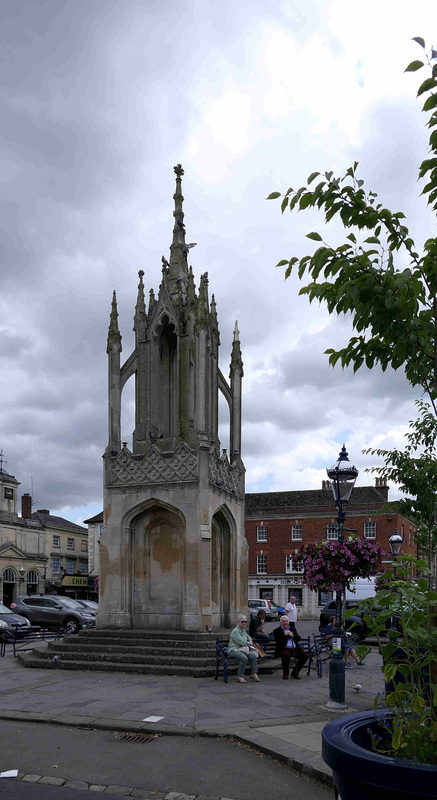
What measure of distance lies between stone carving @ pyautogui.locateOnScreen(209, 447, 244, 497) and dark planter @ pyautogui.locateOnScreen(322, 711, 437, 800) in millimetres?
15020

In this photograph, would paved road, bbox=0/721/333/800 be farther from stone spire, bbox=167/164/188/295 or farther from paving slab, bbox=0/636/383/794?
stone spire, bbox=167/164/188/295

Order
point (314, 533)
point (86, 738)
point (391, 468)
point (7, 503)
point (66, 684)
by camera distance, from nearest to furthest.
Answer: point (86, 738)
point (66, 684)
point (391, 468)
point (314, 533)
point (7, 503)

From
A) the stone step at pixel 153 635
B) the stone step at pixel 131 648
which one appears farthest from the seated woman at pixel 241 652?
the stone step at pixel 153 635

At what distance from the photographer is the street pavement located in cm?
782

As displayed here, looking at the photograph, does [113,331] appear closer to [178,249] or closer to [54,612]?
[178,249]

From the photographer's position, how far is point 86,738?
9.62m

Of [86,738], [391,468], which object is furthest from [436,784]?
[391,468]

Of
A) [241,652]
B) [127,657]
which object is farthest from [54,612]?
[241,652]

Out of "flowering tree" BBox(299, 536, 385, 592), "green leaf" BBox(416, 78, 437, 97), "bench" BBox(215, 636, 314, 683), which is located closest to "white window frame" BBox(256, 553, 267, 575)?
"bench" BBox(215, 636, 314, 683)

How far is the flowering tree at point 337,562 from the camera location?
49.7 ft

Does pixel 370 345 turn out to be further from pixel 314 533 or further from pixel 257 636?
pixel 314 533

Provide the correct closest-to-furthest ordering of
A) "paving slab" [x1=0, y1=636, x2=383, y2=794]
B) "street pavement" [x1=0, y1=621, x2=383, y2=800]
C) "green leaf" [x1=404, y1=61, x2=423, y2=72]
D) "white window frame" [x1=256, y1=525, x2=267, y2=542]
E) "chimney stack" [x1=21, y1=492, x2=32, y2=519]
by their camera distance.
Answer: "green leaf" [x1=404, y1=61, x2=423, y2=72] < "street pavement" [x1=0, y1=621, x2=383, y2=800] < "paving slab" [x1=0, y1=636, x2=383, y2=794] < "white window frame" [x1=256, y1=525, x2=267, y2=542] < "chimney stack" [x1=21, y1=492, x2=32, y2=519]

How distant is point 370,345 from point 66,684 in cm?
1197

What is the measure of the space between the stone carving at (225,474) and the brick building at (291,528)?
3337 cm
